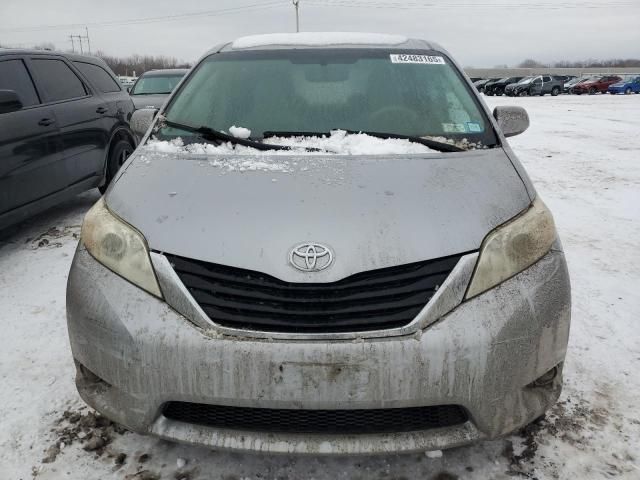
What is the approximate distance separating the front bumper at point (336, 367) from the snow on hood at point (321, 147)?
827 mm

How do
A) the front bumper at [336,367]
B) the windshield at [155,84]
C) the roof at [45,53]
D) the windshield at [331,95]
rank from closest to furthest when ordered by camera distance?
the front bumper at [336,367]
the windshield at [331,95]
the roof at [45,53]
the windshield at [155,84]

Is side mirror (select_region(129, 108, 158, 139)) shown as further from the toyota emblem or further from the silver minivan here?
the toyota emblem

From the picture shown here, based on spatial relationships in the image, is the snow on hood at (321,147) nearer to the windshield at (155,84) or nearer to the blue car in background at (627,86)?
the windshield at (155,84)

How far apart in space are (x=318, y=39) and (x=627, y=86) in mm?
42815

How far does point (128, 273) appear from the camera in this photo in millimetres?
1833

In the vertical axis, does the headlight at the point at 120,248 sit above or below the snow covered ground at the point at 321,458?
above

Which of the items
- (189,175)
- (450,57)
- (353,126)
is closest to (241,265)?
(189,175)

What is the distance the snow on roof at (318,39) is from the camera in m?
3.05

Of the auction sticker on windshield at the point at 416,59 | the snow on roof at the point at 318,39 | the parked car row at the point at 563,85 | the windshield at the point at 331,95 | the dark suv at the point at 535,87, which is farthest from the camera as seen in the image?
the parked car row at the point at 563,85

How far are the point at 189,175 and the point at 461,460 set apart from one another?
159 centimetres

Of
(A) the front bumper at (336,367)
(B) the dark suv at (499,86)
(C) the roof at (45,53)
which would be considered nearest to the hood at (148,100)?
(C) the roof at (45,53)

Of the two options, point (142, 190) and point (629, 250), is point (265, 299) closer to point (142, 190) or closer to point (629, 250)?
point (142, 190)

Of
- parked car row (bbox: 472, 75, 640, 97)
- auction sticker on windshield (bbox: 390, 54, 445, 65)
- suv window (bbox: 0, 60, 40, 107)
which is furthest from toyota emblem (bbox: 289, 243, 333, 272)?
parked car row (bbox: 472, 75, 640, 97)

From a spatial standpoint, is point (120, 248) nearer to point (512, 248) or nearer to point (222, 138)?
point (222, 138)
